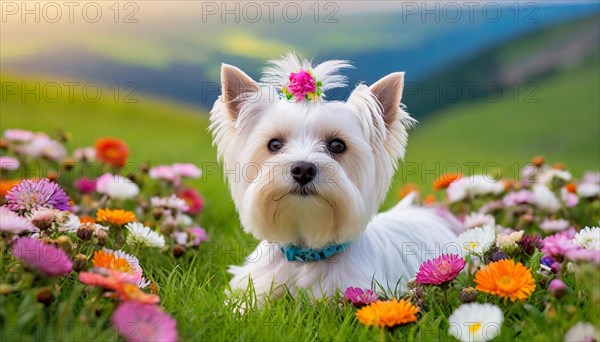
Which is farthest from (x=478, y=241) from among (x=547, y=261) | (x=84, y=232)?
(x=84, y=232)

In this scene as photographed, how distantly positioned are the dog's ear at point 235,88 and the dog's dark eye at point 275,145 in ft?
1.19

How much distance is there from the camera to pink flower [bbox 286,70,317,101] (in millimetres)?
4180

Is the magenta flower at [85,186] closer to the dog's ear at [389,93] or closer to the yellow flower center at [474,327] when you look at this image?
the dog's ear at [389,93]

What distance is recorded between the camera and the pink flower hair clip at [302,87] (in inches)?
165

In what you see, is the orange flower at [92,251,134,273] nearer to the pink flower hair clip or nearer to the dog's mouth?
the dog's mouth

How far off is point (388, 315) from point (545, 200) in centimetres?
363

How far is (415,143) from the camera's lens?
1852 centimetres

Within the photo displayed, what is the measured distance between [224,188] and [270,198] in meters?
4.88

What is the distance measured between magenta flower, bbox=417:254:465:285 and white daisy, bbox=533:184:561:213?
3.07 m

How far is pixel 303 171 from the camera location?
391 centimetres

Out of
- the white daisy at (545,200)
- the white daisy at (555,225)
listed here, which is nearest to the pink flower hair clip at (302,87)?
the white daisy at (555,225)

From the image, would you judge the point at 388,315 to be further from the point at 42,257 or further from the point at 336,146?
the point at 42,257

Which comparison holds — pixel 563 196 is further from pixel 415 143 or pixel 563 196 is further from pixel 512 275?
pixel 415 143

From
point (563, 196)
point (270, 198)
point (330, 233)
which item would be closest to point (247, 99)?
point (270, 198)
